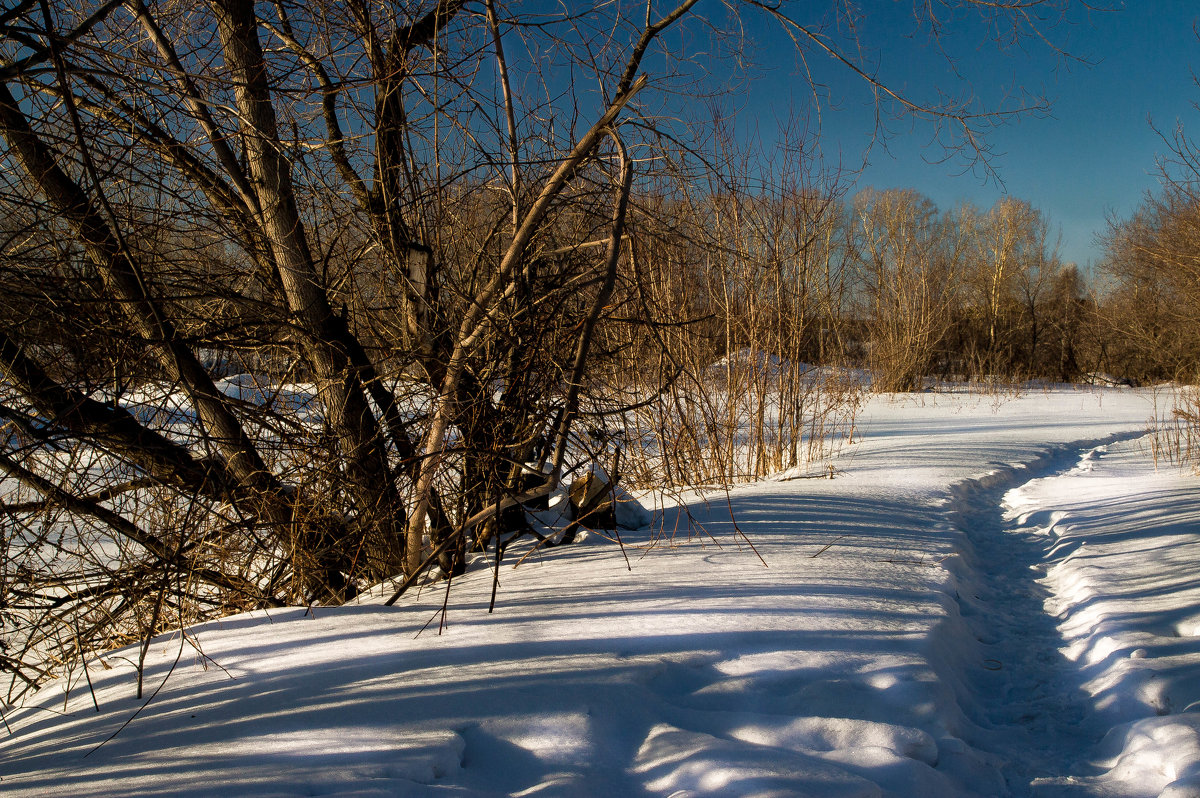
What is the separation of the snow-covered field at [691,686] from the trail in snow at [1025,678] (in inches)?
0.5

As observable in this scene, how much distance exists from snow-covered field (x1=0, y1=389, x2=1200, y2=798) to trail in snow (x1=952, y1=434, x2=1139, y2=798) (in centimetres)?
1

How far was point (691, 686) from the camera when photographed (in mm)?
2109

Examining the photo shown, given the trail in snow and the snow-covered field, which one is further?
the trail in snow

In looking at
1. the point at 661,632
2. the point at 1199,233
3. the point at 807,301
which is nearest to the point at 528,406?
the point at 661,632

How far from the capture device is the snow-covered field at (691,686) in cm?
168

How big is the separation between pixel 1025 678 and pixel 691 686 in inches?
54.2

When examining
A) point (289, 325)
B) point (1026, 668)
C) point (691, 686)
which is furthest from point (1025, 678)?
point (289, 325)

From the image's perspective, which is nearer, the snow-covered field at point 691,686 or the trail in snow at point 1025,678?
the snow-covered field at point 691,686

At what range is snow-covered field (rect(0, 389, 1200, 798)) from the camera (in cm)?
168

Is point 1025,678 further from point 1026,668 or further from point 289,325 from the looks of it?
point 289,325

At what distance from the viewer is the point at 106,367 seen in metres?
2.83

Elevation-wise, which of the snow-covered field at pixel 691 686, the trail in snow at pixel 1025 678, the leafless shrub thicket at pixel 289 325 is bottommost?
the trail in snow at pixel 1025 678

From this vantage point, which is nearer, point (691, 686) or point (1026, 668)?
point (691, 686)

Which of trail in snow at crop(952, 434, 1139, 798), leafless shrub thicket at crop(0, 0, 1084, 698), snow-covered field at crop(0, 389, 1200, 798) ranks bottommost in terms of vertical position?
trail in snow at crop(952, 434, 1139, 798)
